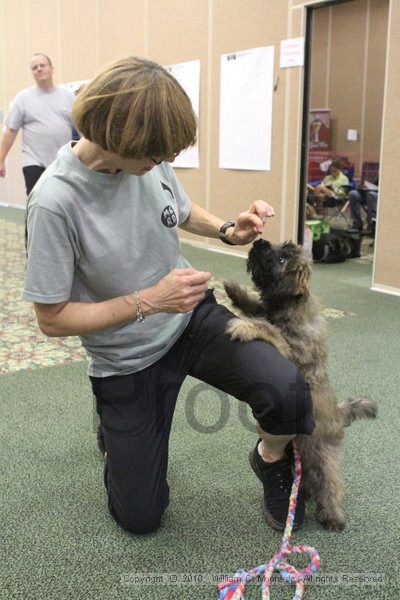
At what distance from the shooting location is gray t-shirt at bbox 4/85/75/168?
15.7ft

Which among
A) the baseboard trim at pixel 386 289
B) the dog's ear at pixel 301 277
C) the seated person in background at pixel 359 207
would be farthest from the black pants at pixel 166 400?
the seated person in background at pixel 359 207

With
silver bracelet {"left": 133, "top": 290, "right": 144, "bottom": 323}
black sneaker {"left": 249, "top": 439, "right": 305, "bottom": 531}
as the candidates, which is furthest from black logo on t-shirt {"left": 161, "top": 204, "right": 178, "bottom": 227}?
black sneaker {"left": 249, "top": 439, "right": 305, "bottom": 531}

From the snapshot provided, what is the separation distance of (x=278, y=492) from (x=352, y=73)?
8725 mm

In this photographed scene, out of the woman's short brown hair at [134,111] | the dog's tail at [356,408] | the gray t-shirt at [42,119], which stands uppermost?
the gray t-shirt at [42,119]

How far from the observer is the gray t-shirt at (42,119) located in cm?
479

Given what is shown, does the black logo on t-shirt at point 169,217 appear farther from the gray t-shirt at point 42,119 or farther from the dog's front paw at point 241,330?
the gray t-shirt at point 42,119

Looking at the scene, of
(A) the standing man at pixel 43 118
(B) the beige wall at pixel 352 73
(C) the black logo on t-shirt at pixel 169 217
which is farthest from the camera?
A: (B) the beige wall at pixel 352 73

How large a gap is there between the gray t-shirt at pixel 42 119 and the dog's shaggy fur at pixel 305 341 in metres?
3.38

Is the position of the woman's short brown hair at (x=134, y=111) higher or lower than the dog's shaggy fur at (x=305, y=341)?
higher

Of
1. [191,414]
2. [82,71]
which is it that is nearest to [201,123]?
[82,71]

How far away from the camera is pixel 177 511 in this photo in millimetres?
1828

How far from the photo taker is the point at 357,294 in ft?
15.0

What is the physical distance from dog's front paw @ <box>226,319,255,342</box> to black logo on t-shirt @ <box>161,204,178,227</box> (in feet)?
1.13

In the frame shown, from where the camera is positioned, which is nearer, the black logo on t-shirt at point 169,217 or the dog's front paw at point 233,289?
the black logo on t-shirt at point 169,217
